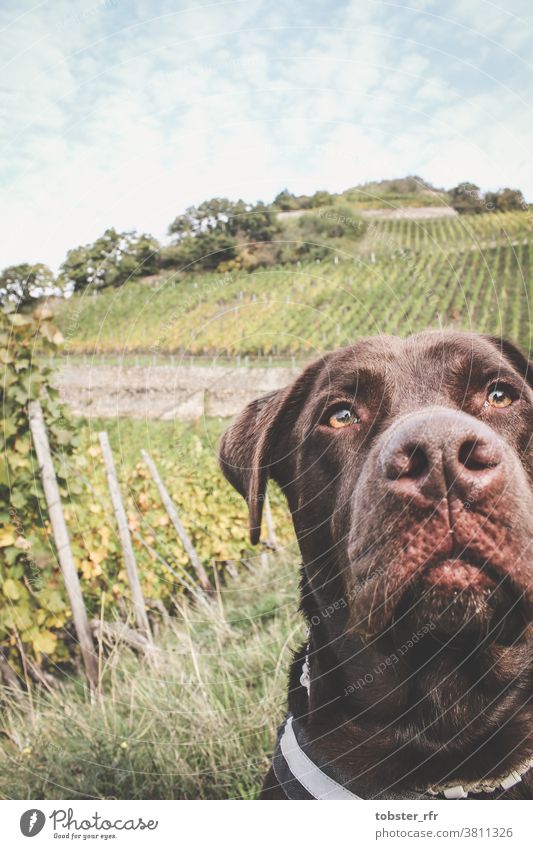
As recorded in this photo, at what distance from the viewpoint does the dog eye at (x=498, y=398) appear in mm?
2109

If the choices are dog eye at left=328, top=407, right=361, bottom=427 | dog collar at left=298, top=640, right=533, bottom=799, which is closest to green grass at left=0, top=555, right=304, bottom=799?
dog collar at left=298, top=640, right=533, bottom=799

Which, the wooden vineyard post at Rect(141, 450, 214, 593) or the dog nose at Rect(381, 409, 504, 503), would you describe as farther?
the wooden vineyard post at Rect(141, 450, 214, 593)

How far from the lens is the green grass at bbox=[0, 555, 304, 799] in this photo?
2906mm

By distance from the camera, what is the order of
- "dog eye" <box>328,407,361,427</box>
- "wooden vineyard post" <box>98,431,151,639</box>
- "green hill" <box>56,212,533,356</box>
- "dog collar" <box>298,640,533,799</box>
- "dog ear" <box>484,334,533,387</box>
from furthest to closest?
"wooden vineyard post" <box>98,431,151,639</box> → "green hill" <box>56,212,533,356</box> → "dog ear" <box>484,334,533,387</box> → "dog eye" <box>328,407,361,427</box> → "dog collar" <box>298,640,533,799</box>

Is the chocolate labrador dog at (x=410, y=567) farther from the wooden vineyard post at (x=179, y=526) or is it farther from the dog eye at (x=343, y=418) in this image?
the wooden vineyard post at (x=179, y=526)

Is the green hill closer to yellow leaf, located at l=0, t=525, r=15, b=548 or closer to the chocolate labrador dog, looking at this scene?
the chocolate labrador dog

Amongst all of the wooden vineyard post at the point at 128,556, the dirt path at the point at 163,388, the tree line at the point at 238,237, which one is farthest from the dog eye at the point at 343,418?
the wooden vineyard post at the point at 128,556

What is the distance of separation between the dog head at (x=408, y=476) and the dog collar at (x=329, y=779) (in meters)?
0.47

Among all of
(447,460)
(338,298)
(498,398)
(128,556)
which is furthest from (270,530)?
(447,460)

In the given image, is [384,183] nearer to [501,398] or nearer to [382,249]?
[382,249]

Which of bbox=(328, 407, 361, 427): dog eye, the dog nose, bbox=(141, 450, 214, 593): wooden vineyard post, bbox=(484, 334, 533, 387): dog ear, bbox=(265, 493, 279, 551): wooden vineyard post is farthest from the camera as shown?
bbox=(265, 493, 279, 551): wooden vineyard post

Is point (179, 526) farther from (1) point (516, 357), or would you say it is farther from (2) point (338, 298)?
(1) point (516, 357)

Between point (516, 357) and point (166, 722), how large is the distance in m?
2.46
